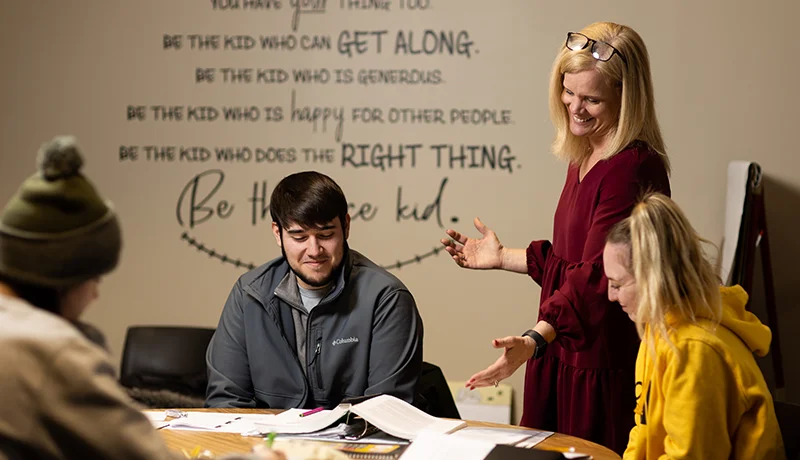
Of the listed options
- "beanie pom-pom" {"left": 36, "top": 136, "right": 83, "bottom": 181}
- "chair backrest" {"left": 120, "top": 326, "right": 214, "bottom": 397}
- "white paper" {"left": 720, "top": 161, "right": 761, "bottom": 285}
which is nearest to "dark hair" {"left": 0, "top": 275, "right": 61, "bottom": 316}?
"beanie pom-pom" {"left": 36, "top": 136, "right": 83, "bottom": 181}

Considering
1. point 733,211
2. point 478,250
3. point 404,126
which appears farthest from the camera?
point 404,126

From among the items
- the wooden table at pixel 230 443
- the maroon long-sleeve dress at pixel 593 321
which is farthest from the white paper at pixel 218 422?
the maroon long-sleeve dress at pixel 593 321

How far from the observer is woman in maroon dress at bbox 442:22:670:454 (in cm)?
205

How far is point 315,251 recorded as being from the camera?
7.27 ft

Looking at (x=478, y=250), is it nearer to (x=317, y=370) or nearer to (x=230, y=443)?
(x=317, y=370)

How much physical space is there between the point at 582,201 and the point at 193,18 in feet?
6.94

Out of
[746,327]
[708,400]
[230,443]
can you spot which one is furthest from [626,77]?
[230,443]

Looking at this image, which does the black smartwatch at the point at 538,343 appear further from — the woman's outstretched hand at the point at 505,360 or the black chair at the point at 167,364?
the black chair at the point at 167,364

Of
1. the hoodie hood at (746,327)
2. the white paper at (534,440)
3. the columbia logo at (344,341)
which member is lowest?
the white paper at (534,440)

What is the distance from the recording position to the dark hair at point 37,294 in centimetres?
108

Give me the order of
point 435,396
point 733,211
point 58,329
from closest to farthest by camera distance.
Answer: point 58,329
point 435,396
point 733,211

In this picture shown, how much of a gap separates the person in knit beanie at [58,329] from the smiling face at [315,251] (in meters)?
1.09

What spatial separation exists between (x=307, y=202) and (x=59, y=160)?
114 centimetres

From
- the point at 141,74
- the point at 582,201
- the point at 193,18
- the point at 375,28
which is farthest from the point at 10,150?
the point at 582,201
